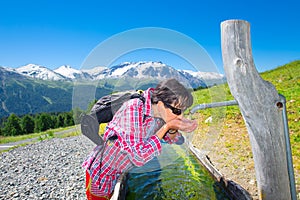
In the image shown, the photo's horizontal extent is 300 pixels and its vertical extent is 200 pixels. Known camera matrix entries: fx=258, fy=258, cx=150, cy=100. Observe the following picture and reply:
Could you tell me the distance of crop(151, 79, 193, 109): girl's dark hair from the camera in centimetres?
167

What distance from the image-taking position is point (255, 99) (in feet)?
6.91

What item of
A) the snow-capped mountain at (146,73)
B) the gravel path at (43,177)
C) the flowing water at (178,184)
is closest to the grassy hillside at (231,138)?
the snow-capped mountain at (146,73)

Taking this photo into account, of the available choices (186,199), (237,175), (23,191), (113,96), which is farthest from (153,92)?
(23,191)

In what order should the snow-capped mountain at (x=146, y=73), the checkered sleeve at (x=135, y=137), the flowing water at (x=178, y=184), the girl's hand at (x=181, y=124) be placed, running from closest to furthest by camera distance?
1. the checkered sleeve at (x=135, y=137)
2. the girl's hand at (x=181, y=124)
3. the snow-capped mountain at (x=146, y=73)
4. the flowing water at (x=178, y=184)

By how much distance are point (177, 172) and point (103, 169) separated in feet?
8.46

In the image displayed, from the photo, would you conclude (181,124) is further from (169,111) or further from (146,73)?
(146,73)

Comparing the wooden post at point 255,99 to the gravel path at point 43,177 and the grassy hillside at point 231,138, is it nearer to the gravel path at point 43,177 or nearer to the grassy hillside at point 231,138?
the grassy hillside at point 231,138

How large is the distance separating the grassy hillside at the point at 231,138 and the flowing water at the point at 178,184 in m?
0.57

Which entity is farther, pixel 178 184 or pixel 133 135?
pixel 178 184

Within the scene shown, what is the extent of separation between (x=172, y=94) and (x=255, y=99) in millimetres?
835

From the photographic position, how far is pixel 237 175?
14.4 feet

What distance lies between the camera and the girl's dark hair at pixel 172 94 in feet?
5.48

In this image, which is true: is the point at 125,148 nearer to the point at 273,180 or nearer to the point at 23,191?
the point at 273,180

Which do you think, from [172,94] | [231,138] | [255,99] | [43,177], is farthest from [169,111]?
[43,177]
